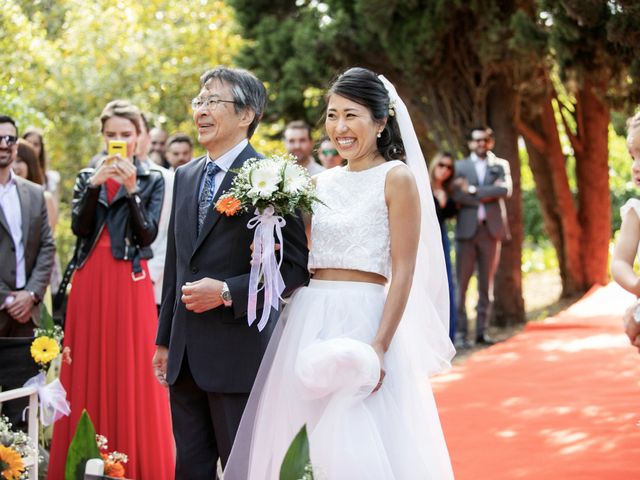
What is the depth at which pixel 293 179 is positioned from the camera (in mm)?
3656

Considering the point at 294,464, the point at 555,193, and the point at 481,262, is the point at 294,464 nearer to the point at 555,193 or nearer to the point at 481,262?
the point at 481,262

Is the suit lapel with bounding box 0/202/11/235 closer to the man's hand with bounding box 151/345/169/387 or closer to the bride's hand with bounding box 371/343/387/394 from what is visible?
the man's hand with bounding box 151/345/169/387

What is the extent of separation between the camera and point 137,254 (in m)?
5.41

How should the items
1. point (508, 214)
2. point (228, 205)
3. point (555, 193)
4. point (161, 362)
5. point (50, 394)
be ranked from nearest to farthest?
point (228, 205) < point (161, 362) < point (50, 394) < point (508, 214) < point (555, 193)

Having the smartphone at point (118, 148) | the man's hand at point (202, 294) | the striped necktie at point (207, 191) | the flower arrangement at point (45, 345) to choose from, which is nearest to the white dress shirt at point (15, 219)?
the smartphone at point (118, 148)

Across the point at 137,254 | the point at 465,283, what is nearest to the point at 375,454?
the point at 137,254

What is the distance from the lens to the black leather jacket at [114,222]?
5219mm

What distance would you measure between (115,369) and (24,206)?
3.86ft

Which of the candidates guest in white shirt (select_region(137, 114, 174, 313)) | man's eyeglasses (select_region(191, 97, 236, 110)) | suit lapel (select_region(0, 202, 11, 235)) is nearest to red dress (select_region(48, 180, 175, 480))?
suit lapel (select_region(0, 202, 11, 235))

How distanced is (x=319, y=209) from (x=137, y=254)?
1804 millimetres

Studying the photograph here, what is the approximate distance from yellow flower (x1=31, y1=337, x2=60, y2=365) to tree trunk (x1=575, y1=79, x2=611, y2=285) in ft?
32.2

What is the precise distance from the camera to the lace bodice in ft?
12.4

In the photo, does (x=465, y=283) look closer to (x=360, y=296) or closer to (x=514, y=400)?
(x=514, y=400)

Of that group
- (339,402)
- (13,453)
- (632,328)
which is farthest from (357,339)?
(13,453)
